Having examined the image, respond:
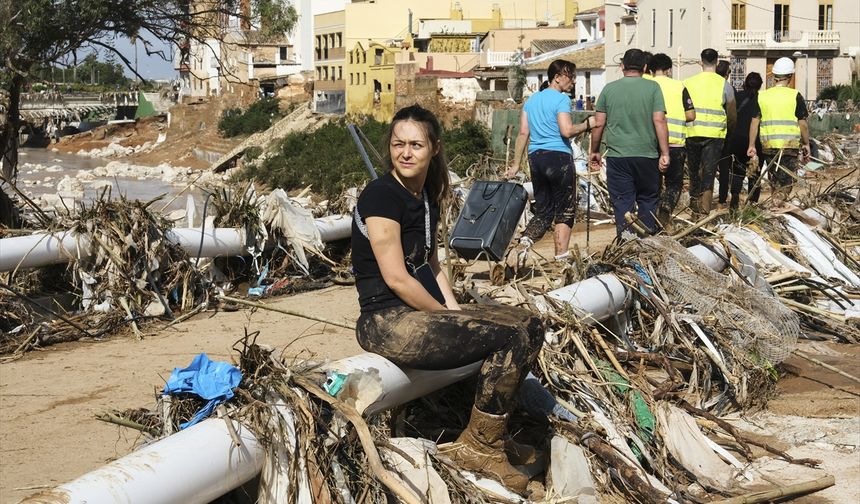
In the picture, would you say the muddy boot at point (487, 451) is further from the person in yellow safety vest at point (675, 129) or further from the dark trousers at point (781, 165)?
the dark trousers at point (781, 165)

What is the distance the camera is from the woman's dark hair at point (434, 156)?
4.62 m

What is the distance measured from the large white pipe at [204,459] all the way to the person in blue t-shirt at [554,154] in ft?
14.4

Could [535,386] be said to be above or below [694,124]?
below

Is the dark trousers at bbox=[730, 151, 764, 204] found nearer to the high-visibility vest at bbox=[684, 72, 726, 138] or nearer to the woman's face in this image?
the high-visibility vest at bbox=[684, 72, 726, 138]

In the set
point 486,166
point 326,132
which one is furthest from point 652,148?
point 326,132

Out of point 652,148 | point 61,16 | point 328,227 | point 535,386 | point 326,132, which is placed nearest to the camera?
point 535,386

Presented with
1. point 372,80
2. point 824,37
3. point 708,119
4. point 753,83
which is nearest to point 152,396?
point 708,119

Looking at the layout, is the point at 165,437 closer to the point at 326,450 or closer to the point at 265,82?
the point at 326,450

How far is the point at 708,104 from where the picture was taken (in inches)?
420

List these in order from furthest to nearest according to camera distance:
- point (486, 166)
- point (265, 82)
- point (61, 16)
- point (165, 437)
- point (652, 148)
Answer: point (265, 82), point (486, 166), point (61, 16), point (652, 148), point (165, 437)

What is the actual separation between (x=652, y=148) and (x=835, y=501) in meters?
4.53

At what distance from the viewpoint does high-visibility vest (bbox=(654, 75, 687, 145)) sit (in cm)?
1025

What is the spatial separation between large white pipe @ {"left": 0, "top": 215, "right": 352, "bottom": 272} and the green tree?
3083 mm

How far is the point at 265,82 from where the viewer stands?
7588cm
